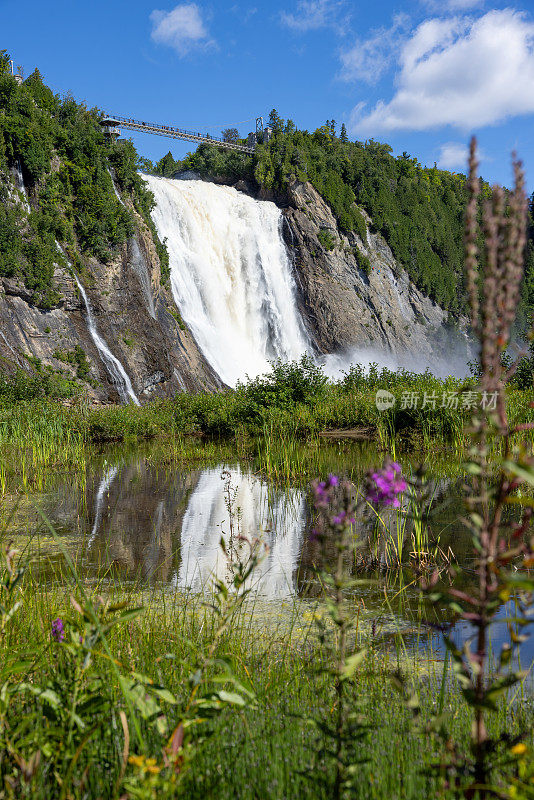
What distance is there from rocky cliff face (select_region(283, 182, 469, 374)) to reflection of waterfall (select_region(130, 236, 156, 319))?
42.5 ft

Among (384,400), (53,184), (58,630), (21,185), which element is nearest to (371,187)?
(53,184)

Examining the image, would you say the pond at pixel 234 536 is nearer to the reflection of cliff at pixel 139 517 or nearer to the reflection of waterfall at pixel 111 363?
the reflection of cliff at pixel 139 517

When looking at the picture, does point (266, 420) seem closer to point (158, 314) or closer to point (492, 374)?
point (492, 374)

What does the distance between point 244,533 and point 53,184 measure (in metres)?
22.8

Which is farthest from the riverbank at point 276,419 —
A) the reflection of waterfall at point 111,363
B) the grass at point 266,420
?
the reflection of waterfall at point 111,363

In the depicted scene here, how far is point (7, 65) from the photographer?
25516mm

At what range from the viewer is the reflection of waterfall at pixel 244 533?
17.4 ft

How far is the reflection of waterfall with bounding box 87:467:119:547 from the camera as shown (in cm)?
715

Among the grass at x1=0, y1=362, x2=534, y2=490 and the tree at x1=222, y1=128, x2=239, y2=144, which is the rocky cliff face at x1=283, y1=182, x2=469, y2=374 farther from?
the grass at x1=0, y1=362, x2=534, y2=490

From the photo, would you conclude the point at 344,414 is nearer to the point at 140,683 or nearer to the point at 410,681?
the point at 410,681

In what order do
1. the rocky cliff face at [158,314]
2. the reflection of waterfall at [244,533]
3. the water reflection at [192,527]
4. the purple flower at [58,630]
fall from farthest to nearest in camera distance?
the rocky cliff face at [158,314] → the water reflection at [192,527] → the reflection of waterfall at [244,533] → the purple flower at [58,630]

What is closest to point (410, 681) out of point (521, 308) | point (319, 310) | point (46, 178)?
point (46, 178)

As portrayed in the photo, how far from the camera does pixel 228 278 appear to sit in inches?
1314

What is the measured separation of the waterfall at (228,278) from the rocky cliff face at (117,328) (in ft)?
5.92
